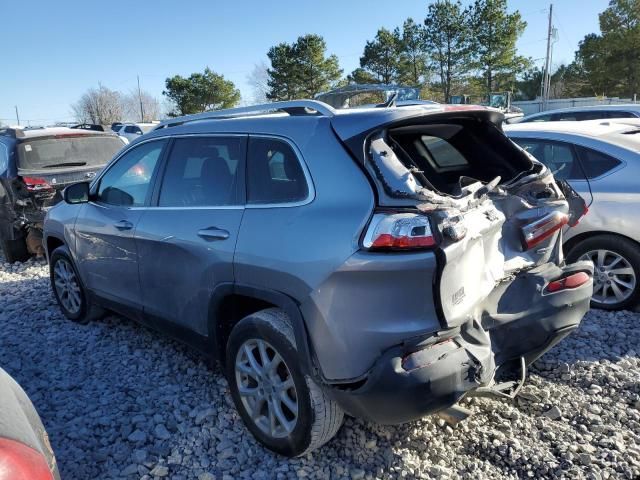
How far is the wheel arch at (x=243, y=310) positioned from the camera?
240cm

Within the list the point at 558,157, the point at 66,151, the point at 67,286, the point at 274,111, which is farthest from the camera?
the point at 66,151

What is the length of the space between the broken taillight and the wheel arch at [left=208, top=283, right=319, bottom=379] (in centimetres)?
136

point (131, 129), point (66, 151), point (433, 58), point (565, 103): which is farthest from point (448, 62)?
point (66, 151)

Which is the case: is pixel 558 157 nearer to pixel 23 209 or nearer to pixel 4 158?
pixel 23 209

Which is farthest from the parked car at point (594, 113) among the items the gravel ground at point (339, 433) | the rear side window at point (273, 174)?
the rear side window at point (273, 174)

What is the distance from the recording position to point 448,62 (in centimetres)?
4922

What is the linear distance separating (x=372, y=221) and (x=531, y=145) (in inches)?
141

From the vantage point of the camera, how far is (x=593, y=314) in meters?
4.50

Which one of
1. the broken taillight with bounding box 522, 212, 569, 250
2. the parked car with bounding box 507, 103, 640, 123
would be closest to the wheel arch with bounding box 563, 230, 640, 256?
the broken taillight with bounding box 522, 212, 569, 250

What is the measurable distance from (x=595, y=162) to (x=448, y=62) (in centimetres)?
4830

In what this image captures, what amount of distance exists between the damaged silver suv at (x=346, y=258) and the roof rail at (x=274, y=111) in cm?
2

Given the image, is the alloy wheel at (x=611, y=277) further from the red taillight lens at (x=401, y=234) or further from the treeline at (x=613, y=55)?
the treeline at (x=613, y=55)

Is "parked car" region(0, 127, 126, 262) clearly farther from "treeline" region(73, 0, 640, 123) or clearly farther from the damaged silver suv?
"treeline" region(73, 0, 640, 123)

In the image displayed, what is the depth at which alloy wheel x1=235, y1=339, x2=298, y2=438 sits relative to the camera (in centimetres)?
266
